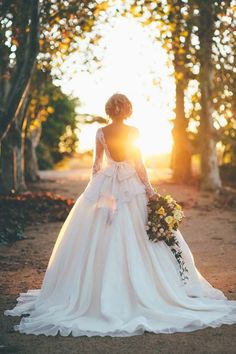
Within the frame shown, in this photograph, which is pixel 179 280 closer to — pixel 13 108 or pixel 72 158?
pixel 13 108

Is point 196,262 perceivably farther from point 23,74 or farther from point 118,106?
point 23,74

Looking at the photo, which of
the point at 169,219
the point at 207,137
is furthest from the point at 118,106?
the point at 207,137

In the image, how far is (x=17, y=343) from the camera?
602cm

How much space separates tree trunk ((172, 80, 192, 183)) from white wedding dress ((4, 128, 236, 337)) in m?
21.0

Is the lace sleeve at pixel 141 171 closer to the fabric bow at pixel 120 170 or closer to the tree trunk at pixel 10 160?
the fabric bow at pixel 120 170

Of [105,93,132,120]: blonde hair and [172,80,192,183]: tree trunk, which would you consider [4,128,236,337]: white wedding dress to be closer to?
[105,93,132,120]: blonde hair

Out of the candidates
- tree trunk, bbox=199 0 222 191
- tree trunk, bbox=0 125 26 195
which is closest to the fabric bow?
tree trunk, bbox=0 125 26 195

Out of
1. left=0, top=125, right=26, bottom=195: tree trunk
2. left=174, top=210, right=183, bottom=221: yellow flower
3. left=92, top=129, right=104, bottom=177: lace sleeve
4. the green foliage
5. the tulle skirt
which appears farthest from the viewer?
the green foliage

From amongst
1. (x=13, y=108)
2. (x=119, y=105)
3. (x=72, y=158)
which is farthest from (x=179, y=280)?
(x=72, y=158)

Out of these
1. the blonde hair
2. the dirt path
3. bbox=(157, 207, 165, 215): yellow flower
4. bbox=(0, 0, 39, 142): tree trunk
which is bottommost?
the dirt path

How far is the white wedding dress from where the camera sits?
21.2 ft

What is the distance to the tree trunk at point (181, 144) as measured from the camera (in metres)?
28.3

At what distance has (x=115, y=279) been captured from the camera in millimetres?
6762

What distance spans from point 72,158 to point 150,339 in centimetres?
4971
